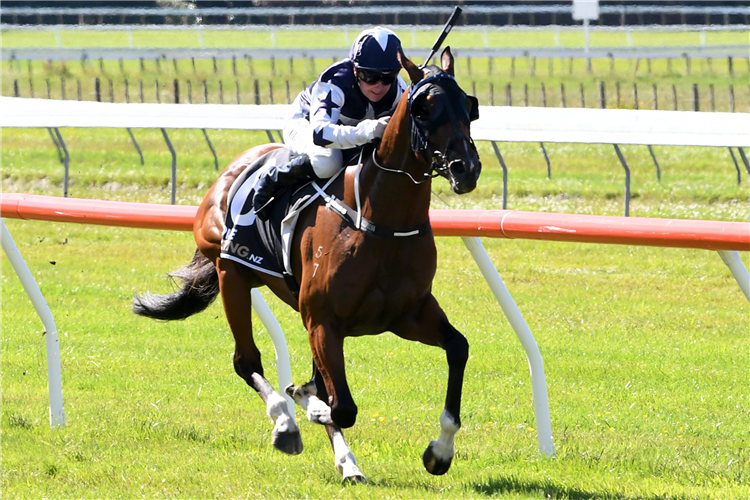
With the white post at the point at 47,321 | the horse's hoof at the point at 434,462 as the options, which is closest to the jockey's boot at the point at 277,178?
the horse's hoof at the point at 434,462

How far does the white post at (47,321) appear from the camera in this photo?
5.70 m

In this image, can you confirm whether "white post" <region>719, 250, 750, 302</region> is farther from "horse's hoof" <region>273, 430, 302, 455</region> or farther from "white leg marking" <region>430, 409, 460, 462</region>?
"horse's hoof" <region>273, 430, 302, 455</region>

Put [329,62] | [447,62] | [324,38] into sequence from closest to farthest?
[447,62], [329,62], [324,38]

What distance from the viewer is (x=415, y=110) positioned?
397cm

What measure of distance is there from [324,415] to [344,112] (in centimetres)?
127

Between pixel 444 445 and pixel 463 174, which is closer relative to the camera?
pixel 463 174

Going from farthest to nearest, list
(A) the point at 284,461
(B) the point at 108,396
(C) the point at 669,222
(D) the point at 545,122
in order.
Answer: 1. (D) the point at 545,122
2. (B) the point at 108,396
3. (A) the point at 284,461
4. (C) the point at 669,222

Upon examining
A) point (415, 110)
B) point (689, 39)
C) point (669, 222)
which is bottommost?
point (689, 39)

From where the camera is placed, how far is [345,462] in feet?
15.8

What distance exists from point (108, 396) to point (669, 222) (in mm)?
3706

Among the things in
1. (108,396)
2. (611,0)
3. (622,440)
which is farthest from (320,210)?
(611,0)

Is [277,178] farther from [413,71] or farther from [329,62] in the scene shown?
[329,62]

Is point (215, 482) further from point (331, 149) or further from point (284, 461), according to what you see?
point (331, 149)

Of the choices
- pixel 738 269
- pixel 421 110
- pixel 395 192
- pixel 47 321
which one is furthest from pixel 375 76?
pixel 47 321
